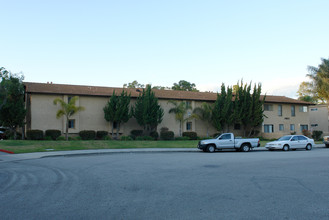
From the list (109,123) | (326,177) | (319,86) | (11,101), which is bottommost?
(326,177)

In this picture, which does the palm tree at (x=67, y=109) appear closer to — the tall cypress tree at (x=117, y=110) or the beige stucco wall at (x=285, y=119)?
the tall cypress tree at (x=117, y=110)

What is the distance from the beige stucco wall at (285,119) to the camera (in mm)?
42812

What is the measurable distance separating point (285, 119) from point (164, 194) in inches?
1628

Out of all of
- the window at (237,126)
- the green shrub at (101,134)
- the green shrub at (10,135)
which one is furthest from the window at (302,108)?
the green shrub at (10,135)

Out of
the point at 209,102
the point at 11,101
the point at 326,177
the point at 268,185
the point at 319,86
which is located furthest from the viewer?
the point at 319,86

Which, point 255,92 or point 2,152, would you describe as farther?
point 255,92

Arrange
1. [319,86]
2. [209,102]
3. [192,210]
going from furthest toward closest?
[319,86], [209,102], [192,210]

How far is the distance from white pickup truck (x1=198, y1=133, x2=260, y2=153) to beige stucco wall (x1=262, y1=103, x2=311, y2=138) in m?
19.6

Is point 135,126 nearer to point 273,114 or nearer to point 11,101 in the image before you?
point 11,101

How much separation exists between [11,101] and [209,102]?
24675 mm

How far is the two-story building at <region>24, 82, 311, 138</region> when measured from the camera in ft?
108

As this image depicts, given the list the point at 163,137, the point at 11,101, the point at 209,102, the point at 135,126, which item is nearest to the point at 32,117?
the point at 11,101

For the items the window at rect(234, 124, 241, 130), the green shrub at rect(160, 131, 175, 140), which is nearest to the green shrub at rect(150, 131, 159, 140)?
the green shrub at rect(160, 131, 175, 140)

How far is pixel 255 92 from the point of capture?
40.2 meters
